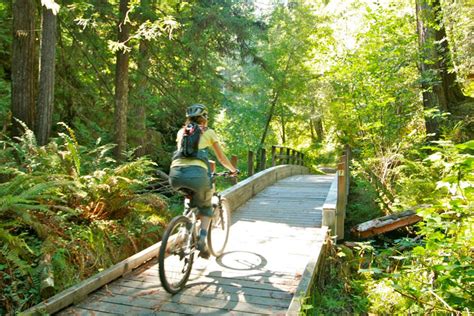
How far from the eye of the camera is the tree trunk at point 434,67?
34.7ft

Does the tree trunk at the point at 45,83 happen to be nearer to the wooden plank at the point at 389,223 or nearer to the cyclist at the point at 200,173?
the cyclist at the point at 200,173

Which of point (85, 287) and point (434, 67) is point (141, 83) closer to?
point (85, 287)

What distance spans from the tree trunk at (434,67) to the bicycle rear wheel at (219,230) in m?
7.24

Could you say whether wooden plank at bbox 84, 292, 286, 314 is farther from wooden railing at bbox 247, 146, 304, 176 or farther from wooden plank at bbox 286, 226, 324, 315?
wooden railing at bbox 247, 146, 304, 176

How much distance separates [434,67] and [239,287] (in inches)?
388

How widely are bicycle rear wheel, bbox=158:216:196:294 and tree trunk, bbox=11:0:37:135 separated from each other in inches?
180

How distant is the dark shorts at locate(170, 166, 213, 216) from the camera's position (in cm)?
458

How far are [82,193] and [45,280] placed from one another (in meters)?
1.56

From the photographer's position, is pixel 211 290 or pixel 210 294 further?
pixel 211 290

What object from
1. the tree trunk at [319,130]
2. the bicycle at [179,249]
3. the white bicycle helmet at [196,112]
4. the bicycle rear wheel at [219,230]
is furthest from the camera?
the tree trunk at [319,130]

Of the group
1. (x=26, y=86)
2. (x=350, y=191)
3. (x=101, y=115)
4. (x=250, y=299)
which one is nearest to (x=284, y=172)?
(x=350, y=191)

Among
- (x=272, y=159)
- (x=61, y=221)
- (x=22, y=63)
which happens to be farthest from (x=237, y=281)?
(x=272, y=159)

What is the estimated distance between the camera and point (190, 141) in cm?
457

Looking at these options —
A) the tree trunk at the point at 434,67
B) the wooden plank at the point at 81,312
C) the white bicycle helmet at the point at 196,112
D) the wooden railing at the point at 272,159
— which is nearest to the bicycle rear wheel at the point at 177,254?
the wooden plank at the point at 81,312
